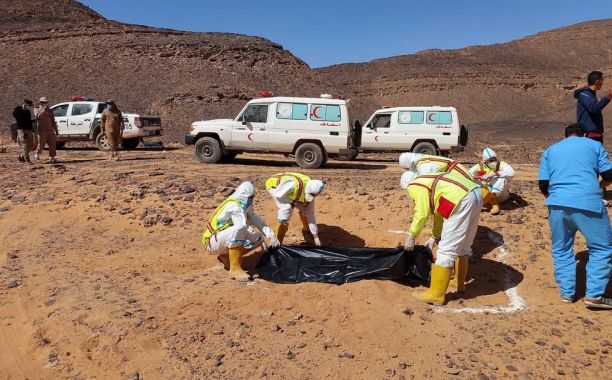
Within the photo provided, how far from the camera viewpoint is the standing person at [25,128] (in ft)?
38.7

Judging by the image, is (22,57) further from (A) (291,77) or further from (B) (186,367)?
(B) (186,367)

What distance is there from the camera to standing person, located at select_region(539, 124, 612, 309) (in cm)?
477

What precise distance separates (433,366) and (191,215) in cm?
502

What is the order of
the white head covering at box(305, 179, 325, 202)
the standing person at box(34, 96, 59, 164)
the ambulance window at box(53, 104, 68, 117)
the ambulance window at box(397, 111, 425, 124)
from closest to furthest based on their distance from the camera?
the white head covering at box(305, 179, 325, 202) < the standing person at box(34, 96, 59, 164) < the ambulance window at box(397, 111, 425, 124) < the ambulance window at box(53, 104, 68, 117)

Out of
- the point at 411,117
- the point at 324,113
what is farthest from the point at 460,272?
the point at 411,117

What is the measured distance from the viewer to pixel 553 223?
16.5 ft

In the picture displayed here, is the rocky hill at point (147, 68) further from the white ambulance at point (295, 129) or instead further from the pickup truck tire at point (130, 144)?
the white ambulance at point (295, 129)

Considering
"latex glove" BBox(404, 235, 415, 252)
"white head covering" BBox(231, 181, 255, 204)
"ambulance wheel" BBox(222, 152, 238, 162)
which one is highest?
"ambulance wheel" BBox(222, 152, 238, 162)

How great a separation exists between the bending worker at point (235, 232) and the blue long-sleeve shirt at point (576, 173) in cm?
312

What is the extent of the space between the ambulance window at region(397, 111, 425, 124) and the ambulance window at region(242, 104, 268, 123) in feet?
15.1

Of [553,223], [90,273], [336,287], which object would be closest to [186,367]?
[336,287]

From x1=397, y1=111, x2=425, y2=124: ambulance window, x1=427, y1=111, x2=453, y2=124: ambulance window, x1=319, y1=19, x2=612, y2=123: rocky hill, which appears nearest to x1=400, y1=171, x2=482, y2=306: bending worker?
x1=427, y1=111, x2=453, y2=124: ambulance window

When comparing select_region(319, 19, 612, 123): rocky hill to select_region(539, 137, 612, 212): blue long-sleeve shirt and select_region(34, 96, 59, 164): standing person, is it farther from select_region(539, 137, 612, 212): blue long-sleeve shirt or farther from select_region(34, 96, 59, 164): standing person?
select_region(539, 137, 612, 212): blue long-sleeve shirt

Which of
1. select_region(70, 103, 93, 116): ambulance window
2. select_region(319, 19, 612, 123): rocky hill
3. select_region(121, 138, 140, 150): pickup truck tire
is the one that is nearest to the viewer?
select_region(70, 103, 93, 116): ambulance window
